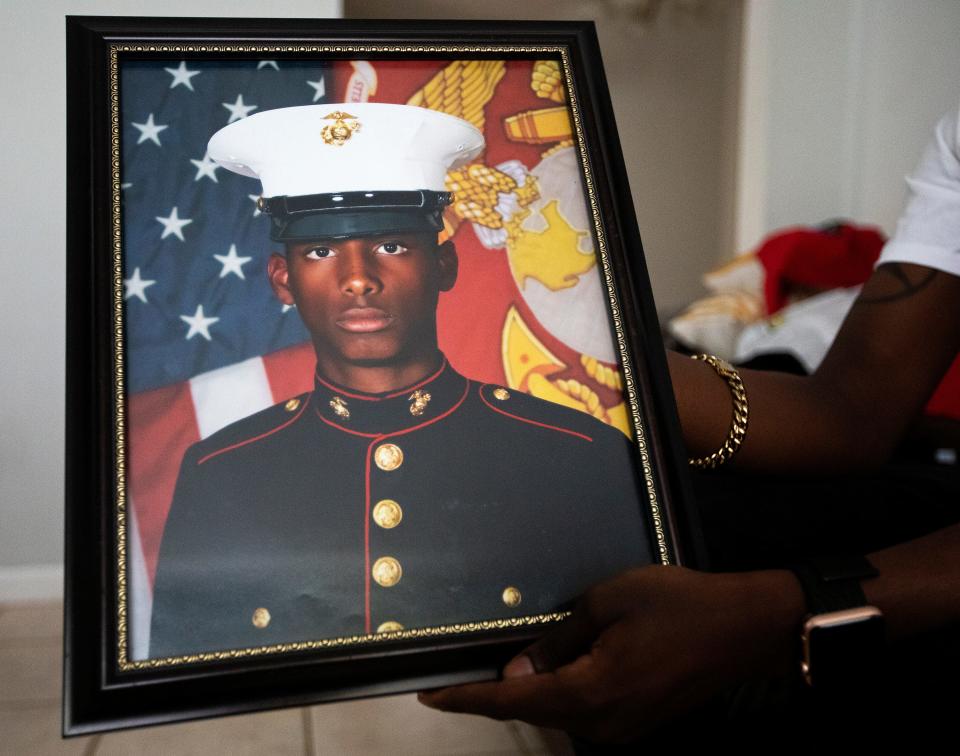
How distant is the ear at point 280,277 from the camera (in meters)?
0.56

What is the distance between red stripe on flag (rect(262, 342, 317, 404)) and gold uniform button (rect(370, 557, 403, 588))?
0.13m

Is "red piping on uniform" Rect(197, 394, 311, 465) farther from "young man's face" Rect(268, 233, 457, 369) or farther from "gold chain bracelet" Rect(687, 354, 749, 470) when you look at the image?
"gold chain bracelet" Rect(687, 354, 749, 470)

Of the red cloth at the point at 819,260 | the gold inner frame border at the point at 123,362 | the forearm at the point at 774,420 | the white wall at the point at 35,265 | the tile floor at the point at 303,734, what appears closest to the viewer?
the gold inner frame border at the point at 123,362

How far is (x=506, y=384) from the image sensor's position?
0.58 meters

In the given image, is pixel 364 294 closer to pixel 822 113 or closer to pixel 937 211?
pixel 937 211

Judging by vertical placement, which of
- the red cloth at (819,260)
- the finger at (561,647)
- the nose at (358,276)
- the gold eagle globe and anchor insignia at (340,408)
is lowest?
the finger at (561,647)

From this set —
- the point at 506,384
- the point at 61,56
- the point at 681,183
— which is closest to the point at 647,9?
the point at 681,183

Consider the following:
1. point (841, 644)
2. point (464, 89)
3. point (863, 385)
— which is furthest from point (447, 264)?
point (863, 385)

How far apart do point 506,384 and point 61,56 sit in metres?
1.68

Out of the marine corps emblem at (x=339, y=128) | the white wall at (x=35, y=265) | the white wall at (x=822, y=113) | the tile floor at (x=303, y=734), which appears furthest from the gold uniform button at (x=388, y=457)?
the white wall at (x=822, y=113)

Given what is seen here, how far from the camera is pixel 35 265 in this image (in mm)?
1827

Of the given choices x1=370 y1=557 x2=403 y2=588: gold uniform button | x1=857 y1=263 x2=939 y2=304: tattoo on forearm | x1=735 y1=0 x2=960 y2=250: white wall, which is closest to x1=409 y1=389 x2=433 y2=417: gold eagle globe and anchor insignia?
x1=370 y1=557 x2=403 y2=588: gold uniform button

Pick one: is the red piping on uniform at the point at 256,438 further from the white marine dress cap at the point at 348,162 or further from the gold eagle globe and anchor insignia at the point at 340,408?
the white marine dress cap at the point at 348,162

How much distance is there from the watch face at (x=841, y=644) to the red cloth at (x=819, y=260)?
73.0 inches
